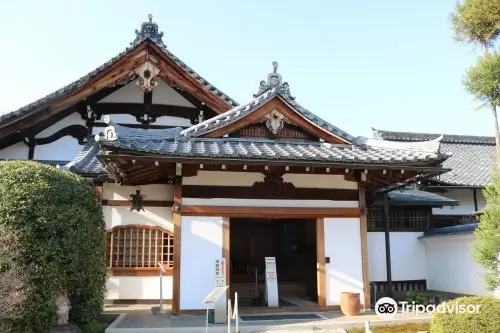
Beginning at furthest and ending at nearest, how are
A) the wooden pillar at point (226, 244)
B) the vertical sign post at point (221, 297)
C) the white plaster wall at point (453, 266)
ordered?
the white plaster wall at point (453, 266) → the wooden pillar at point (226, 244) → the vertical sign post at point (221, 297)

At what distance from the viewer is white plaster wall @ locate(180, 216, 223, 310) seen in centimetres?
952

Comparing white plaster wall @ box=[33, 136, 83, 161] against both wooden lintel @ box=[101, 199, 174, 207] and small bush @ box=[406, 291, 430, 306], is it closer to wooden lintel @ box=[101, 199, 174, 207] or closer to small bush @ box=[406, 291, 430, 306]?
wooden lintel @ box=[101, 199, 174, 207]

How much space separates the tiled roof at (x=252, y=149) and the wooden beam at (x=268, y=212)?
1406 mm

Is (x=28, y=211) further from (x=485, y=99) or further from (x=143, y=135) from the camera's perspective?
(x=485, y=99)

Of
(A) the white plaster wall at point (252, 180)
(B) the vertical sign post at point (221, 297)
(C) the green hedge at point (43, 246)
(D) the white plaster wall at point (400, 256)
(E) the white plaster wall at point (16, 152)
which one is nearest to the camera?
(C) the green hedge at point (43, 246)

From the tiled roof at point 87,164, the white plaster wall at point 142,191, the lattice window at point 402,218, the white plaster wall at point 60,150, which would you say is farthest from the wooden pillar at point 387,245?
the white plaster wall at point 60,150

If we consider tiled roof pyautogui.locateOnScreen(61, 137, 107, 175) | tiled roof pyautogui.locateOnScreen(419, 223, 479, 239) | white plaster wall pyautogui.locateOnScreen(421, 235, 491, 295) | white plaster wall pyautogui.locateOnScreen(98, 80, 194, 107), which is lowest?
white plaster wall pyautogui.locateOnScreen(421, 235, 491, 295)

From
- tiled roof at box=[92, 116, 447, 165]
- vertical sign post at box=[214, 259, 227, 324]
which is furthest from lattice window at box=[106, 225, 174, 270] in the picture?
tiled roof at box=[92, 116, 447, 165]

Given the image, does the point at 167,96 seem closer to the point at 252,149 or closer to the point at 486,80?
the point at 252,149

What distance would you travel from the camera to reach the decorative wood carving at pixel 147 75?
1310 centimetres

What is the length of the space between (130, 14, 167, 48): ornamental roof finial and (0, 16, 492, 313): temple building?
44mm

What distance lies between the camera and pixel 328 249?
10.4m

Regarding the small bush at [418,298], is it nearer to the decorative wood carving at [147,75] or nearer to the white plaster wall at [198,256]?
the white plaster wall at [198,256]

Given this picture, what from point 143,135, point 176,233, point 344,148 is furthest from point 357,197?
point 143,135
